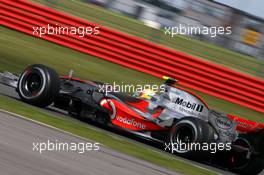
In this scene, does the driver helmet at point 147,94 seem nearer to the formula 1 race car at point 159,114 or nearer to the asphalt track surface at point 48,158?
the formula 1 race car at point 159,114

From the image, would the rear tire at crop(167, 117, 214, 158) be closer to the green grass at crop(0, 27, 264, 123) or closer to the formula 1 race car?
the formula 1 race car

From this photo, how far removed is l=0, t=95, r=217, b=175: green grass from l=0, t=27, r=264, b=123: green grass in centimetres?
557

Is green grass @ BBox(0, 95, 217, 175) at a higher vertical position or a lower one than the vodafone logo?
lower

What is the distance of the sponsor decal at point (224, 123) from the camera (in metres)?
10.1

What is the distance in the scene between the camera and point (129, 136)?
10719mm

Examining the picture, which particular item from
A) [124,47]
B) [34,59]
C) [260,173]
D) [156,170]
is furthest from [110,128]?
[124,47]

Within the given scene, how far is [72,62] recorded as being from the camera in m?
17.1

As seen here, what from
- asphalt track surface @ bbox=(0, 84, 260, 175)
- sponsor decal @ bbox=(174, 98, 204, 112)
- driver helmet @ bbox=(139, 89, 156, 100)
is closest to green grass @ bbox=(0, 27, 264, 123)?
driver helmet @ bbox=(139, 89, 156, 100)

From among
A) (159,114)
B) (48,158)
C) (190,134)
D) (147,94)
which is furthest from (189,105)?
(48,158)

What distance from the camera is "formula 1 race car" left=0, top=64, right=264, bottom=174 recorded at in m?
9.92

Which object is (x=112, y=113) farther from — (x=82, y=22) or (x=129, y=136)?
(x=82, y=22)

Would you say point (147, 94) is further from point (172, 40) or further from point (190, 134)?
point (172, 40)

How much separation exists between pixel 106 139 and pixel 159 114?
1.24 metres

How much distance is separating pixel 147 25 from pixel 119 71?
3.25 m
